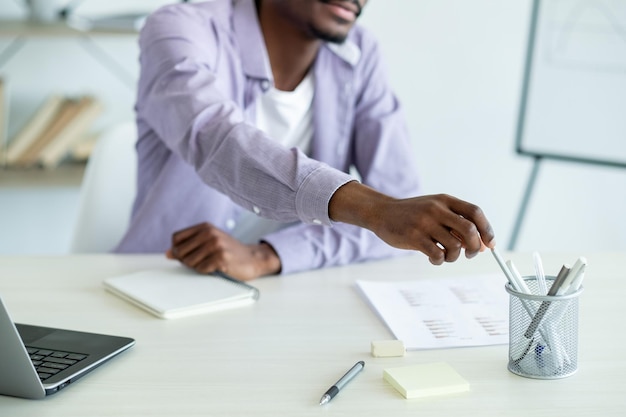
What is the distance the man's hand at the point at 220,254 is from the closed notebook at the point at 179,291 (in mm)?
23

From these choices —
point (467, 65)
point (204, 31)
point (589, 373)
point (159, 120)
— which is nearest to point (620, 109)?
point (467, 65)

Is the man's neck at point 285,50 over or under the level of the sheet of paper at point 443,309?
over

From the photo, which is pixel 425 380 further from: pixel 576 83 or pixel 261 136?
pixel 576 83

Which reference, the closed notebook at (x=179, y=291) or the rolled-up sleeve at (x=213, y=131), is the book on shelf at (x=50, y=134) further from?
the closed notebook at (x=179, y=291)

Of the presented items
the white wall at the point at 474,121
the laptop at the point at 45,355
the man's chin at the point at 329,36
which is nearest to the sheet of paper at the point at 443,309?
the laptop at the point at 45,355

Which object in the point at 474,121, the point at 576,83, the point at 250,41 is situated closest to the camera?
the point at 250,41

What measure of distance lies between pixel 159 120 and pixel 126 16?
130 cm

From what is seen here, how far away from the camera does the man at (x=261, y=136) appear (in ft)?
4.41

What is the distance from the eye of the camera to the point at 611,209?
3.24 meters

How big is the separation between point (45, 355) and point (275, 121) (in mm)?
950

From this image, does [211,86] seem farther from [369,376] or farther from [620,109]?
[620,109]

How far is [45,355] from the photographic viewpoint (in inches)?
42.1

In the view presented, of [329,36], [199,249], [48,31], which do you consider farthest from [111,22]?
[199,249]

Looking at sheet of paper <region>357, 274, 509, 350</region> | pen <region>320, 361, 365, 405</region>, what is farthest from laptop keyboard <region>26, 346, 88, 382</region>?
sheet of paper <region>357, 274, 509, 350</region>
